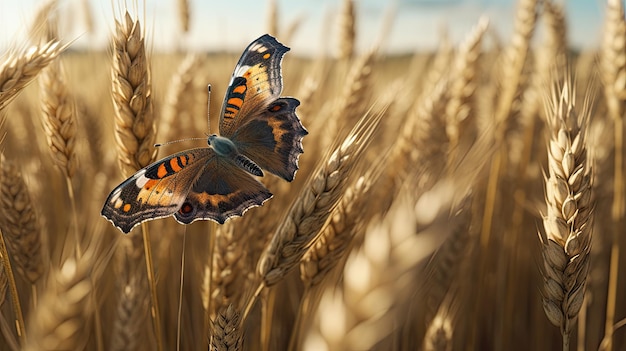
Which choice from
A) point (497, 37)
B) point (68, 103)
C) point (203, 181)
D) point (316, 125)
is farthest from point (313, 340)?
point (497, 37)

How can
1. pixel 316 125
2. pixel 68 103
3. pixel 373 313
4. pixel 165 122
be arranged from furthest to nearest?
pixel 316 125 → pixel 165 122 → pixel 68 103 → pixel 373 313

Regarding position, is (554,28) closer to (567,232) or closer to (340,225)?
(567,232)

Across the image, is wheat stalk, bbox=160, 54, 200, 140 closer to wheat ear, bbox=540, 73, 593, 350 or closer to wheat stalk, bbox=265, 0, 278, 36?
wheat stalk, bbox=265, 0, 278, 36

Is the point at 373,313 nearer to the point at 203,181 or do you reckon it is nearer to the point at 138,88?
the point at 138,88

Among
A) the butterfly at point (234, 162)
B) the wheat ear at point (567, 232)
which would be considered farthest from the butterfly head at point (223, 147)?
the wheat ear at point (567, 232)

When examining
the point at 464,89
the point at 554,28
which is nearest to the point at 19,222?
the point at 464,89

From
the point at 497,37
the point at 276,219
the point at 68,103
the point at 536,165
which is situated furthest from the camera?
the point at 497,37

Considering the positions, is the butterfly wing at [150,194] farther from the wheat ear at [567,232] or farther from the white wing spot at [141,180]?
the wheat ear at [567,232]
